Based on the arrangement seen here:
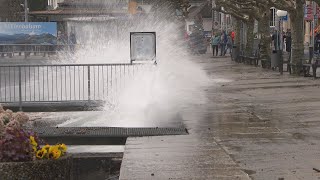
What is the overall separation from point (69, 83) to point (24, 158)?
11.3m

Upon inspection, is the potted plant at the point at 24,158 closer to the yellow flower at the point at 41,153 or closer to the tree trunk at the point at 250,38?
the yellow flower at the point at 41,153

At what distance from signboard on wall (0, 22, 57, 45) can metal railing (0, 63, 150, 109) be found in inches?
1314

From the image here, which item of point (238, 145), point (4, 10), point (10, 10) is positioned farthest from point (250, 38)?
point (10, 10)

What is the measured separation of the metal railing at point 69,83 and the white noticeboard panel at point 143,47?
456 millimetres

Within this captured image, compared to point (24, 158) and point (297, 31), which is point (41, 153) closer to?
point (24, 158)

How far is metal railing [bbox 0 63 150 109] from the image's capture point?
55.8ft

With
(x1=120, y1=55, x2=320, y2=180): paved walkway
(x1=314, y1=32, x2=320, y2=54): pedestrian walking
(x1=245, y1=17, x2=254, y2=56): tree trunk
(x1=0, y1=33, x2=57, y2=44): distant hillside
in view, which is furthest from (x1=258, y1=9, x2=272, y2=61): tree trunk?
(x1=0, y1=33, x2=57, y2=44): distant hillside

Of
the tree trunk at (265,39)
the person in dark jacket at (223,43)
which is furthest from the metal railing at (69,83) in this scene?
the person in dark jacket at (223,43)

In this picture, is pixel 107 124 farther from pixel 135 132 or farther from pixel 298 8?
pixel 298 8

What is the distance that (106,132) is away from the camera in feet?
37.9

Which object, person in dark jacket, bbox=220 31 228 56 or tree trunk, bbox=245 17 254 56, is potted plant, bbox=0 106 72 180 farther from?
person in dark jacket, bbox=220 31 228 56

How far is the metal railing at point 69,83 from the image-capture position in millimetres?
17016

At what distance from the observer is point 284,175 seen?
26.3ft

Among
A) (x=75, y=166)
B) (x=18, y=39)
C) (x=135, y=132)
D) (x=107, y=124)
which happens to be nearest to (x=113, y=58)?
(x=107, y=124)
